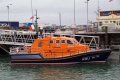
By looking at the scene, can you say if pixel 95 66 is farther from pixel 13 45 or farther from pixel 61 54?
pixel 13 45

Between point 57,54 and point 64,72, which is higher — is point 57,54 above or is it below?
above

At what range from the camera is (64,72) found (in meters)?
25.8

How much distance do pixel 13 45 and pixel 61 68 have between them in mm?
13082

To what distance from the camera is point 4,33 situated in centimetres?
4178

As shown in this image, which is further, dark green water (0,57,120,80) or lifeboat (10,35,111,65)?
lifeboat (10,35,111,65)

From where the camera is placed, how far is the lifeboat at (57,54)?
2958cm

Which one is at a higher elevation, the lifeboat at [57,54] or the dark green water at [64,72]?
the lifeboat at [57,54]

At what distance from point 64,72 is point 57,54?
14.8 feet

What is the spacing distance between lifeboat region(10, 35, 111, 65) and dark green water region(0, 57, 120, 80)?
2.76ft

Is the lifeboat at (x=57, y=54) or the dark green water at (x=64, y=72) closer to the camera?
the dark green water at (x=64, y=72)

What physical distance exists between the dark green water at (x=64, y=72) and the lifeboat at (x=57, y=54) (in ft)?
2.76

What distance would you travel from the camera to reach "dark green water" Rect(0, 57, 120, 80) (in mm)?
23312

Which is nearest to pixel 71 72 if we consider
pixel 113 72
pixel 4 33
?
pixel 113 72

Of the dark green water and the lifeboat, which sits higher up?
the lifeboat
